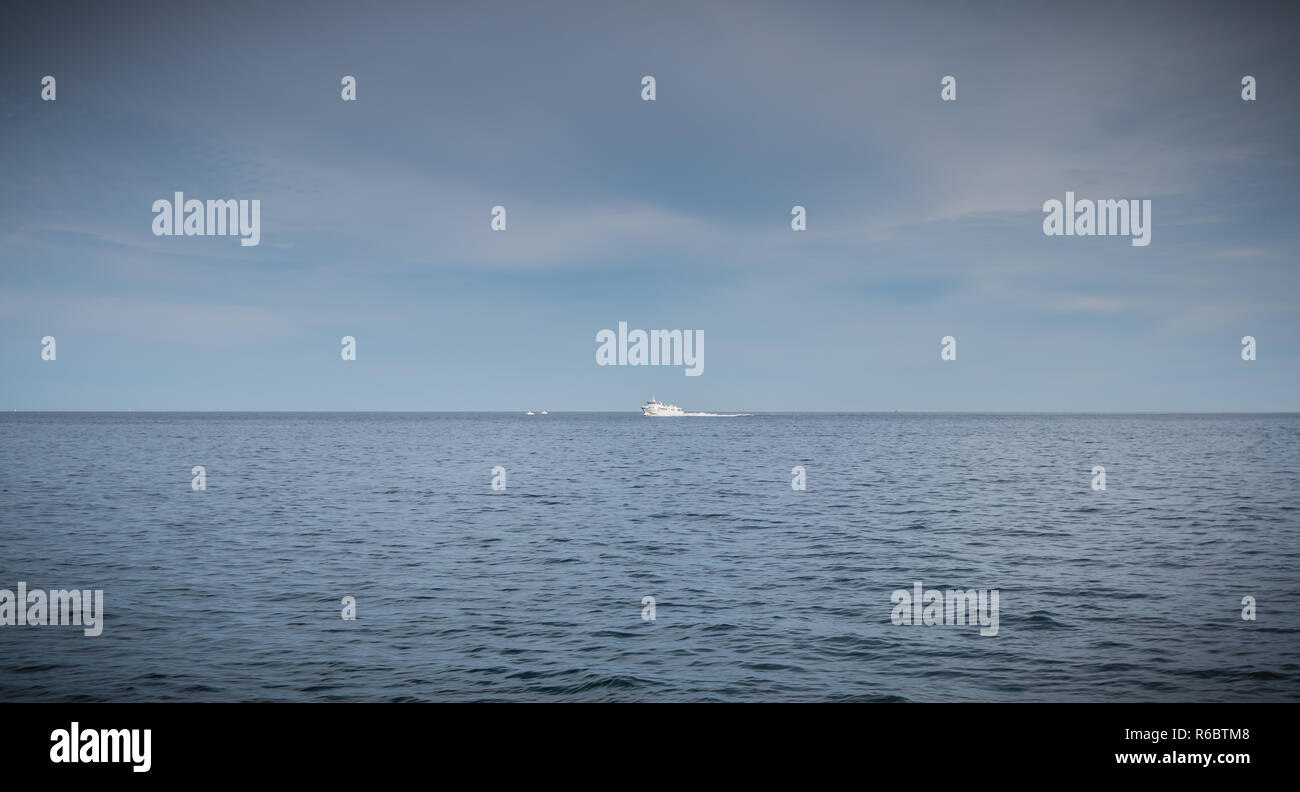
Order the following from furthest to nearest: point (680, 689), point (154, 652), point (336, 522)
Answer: point (336, 522)
point (154, 652)
point (680, 689)

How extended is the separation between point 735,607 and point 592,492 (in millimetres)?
37116

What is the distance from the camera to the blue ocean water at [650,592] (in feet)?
52.6

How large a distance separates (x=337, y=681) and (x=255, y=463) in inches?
3351

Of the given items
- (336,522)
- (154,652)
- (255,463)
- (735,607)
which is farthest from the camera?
(255,463)

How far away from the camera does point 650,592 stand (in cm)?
2483

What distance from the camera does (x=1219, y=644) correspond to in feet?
60.3

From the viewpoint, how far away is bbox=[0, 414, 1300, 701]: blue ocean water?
16047mm
